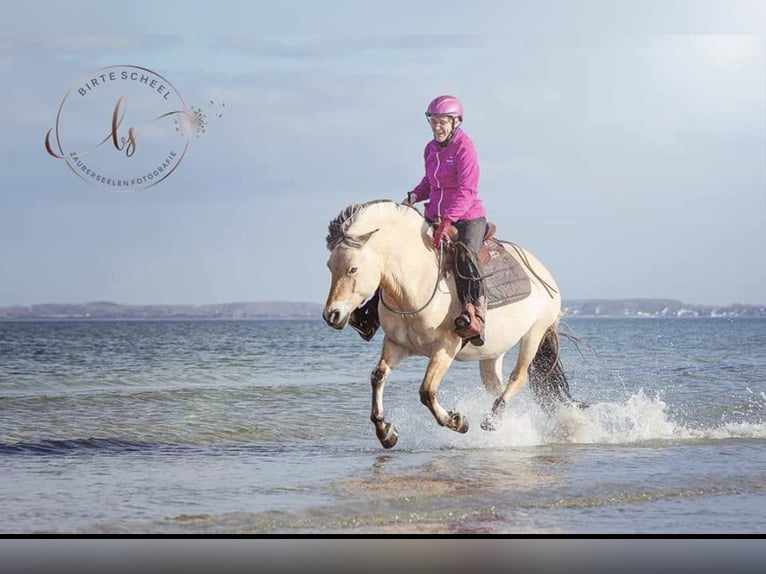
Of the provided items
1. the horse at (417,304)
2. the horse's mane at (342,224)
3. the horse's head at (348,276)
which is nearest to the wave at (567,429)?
the horse at (417,304)

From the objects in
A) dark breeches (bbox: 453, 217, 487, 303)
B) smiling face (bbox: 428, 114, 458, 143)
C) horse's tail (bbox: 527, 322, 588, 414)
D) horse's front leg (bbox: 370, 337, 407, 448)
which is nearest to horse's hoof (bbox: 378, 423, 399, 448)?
horse's front leg (bbox: 370, 337, 407, 448)

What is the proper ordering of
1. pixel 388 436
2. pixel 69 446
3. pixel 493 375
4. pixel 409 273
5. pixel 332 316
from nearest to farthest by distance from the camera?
pixel 332 316, pixel 409 273, pixel 388 436, pixel 493 375, pixel 69 446

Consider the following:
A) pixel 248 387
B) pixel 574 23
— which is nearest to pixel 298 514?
pixel 574 23

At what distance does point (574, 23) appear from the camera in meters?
4.99

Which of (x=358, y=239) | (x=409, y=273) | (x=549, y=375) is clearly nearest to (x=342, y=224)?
(x=358, y=239)

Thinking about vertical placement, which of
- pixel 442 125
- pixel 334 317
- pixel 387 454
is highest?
pixel 442 125

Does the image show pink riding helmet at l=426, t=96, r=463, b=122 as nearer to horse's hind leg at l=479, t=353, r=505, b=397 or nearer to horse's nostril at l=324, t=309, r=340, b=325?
horse's nostril at l=324, t=309, r=340, b=325

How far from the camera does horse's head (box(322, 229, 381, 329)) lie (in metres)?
4.16

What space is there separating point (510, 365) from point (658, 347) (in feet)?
6.61

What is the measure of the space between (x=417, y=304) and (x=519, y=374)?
78 centimetres

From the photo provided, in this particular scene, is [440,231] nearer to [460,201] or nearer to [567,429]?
[460,201]

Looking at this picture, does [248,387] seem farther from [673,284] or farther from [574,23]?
[574,23]

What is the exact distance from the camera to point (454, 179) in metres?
4.55

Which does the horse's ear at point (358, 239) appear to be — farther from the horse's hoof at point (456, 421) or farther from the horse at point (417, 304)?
the horse's hoof at point (456, 421)
